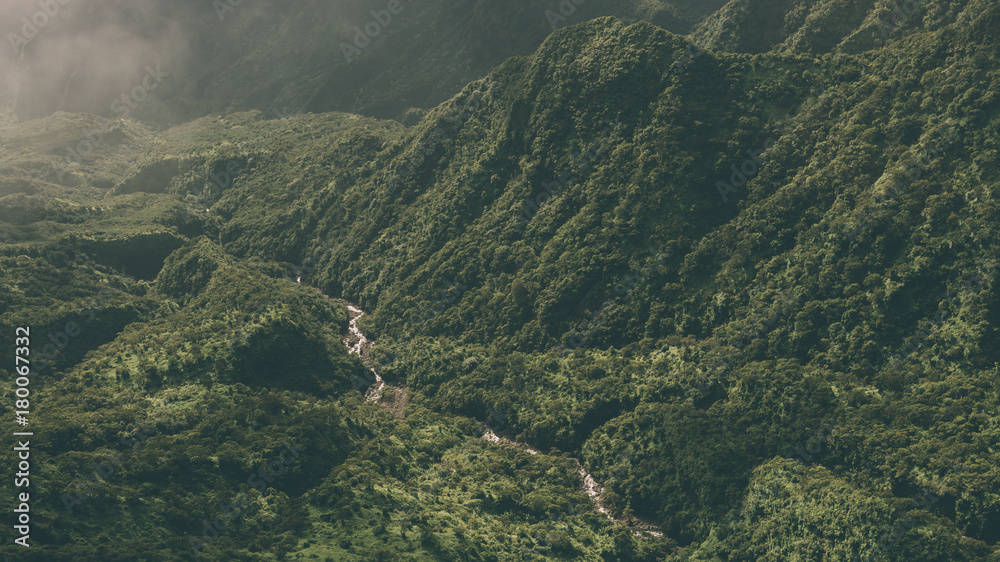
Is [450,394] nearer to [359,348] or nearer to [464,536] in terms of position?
[359,348]

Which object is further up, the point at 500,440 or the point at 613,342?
the point at 613,342

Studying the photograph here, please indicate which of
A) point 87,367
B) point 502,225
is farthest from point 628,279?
point 87,367

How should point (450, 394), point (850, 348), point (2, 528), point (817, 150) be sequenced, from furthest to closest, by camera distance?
point (450, 394), point (817, 150), point (850, 348), point (2, 528)

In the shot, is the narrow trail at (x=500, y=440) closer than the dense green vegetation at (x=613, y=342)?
No

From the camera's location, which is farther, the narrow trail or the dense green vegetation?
the narrow trail

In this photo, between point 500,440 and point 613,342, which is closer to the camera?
point 500,440
